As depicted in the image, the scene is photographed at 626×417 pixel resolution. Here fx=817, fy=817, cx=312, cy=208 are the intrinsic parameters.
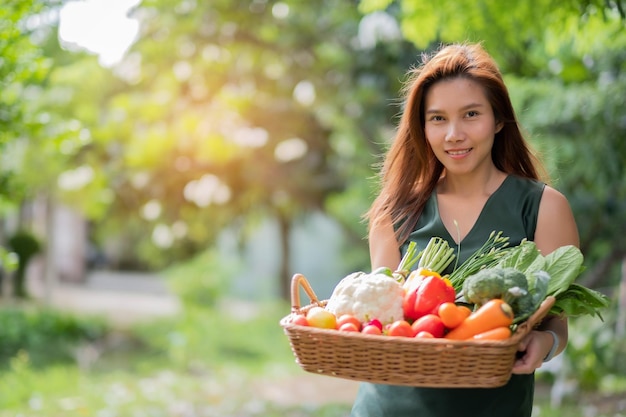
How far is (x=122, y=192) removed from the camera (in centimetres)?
1242

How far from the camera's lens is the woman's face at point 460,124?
2102mm

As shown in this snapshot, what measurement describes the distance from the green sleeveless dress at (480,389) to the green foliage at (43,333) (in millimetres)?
8760

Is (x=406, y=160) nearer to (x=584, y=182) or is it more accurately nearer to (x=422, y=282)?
(x=422, y=282)


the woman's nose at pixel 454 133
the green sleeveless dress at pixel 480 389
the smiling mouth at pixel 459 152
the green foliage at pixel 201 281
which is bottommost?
the green foliage at pixel 201 281

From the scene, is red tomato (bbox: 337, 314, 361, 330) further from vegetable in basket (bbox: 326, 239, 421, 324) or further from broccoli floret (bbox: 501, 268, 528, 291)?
broccoli floret (bbox: 501, 268, 528, 291)

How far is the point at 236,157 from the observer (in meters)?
10.9

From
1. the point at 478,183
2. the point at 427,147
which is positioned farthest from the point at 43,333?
the point at 478,183

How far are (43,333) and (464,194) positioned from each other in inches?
397

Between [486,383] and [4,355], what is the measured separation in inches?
385

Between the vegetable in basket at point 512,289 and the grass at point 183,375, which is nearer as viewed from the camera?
the vegetable in basket at point 512,289

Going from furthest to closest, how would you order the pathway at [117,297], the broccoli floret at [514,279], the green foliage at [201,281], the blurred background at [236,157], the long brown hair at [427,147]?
the pathway at [117,297], the green foliage at [201,281], the blurred background at [236,157], the long brown hair at [427,147], the broccoli floret at [514,279]

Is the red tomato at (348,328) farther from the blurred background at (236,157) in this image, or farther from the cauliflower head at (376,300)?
the blurred background at (236,157)

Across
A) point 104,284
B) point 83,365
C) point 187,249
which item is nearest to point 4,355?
point 83,365

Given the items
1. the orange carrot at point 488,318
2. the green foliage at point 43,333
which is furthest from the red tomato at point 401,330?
the green foliage at point 43,333
